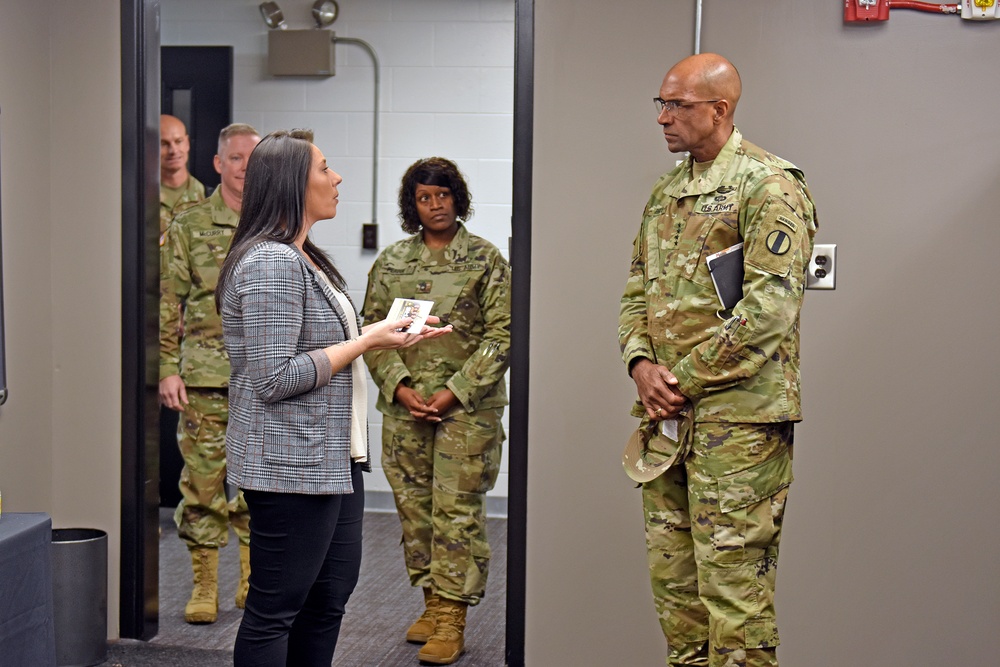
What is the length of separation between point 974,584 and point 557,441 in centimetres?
112

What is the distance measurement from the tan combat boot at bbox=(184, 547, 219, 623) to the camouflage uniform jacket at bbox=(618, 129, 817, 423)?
1761 mm

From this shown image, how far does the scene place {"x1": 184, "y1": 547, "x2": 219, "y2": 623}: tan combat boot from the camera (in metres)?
3.26

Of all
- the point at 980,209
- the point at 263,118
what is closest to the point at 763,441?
the point at 980,209

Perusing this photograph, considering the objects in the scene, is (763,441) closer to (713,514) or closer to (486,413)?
(713,514)

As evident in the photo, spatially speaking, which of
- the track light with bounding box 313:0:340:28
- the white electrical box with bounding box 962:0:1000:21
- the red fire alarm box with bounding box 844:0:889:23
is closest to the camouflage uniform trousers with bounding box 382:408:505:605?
the red fire alarm box with bounding box 844:0:889:23

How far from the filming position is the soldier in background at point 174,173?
172 inches

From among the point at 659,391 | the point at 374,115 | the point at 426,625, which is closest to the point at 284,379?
the point at 659,391

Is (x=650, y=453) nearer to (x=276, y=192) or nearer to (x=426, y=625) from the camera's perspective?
(x=276, y=192)

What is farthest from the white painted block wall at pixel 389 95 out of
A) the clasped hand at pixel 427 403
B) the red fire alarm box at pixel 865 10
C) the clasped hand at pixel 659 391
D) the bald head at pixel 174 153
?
the clasped hand at pixel 659 391

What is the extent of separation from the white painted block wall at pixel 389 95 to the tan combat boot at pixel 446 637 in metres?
1.74

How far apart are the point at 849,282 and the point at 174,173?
2.92 metres

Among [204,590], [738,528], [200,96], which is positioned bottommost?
[204,590]

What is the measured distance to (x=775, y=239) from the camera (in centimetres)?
207

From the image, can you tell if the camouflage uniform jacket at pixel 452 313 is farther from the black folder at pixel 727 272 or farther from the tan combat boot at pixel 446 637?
the black folder at pixel 727 272
